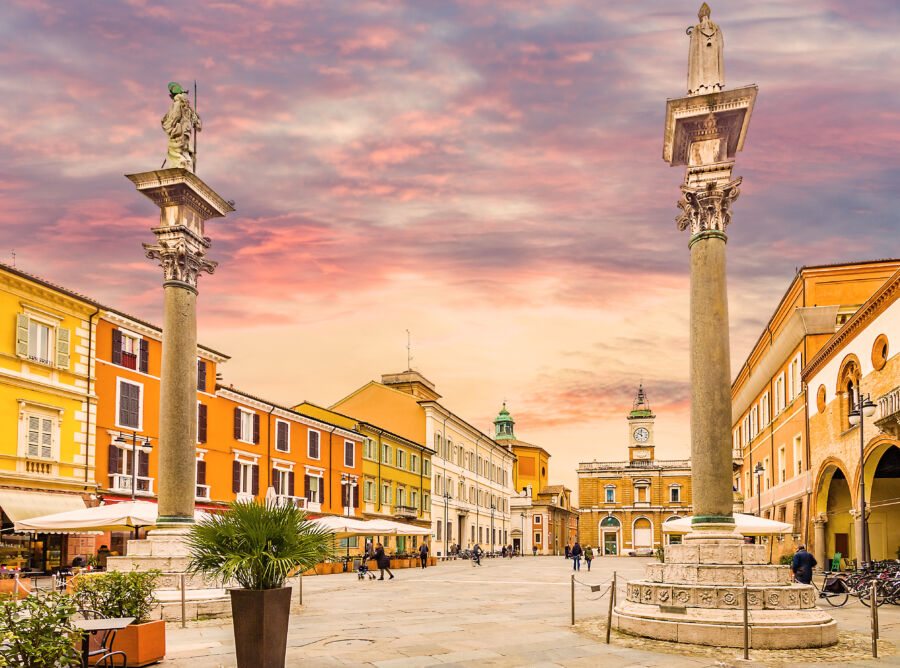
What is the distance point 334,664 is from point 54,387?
75.2 ft

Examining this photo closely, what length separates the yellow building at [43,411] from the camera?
28.0 metres

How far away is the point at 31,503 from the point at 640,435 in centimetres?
10016

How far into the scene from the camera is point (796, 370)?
4191 cm

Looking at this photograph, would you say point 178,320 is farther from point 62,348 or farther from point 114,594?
point 62,348

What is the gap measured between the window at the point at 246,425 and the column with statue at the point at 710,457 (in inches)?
1203

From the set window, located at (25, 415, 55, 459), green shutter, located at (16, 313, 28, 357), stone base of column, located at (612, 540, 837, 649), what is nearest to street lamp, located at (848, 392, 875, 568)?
stone base of column, located at (612, 540, 837, 649)

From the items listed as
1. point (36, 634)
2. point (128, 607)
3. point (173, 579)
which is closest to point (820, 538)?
point (173, 579)

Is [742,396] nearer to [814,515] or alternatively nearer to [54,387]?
[814,515]

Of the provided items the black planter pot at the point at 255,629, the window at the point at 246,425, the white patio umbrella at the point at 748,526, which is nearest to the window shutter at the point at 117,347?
the window at the point at 246,425

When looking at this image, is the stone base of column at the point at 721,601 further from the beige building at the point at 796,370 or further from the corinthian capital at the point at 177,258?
the beige building at the point at 796,370

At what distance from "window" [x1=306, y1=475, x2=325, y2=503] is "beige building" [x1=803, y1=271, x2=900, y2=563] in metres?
26.0

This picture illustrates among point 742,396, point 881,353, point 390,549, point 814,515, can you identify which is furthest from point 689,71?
point 742,396

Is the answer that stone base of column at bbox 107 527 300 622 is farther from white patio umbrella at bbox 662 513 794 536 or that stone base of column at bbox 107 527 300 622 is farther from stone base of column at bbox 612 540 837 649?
white patio umbrella at bbox 662 513 794 536

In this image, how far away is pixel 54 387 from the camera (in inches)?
1185
